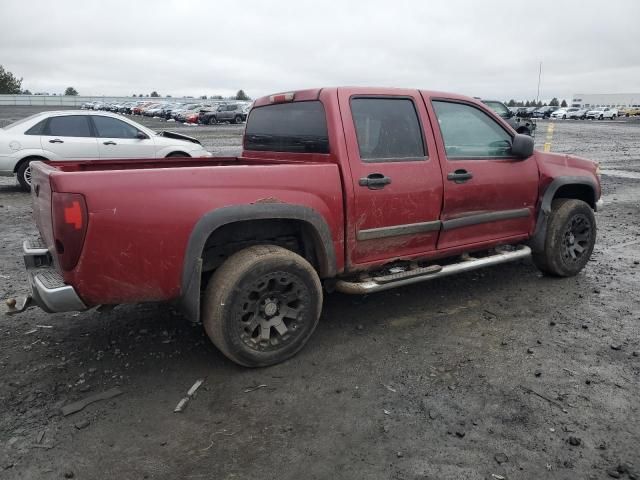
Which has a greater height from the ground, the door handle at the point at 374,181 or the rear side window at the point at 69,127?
the rear side window at the point at 69,127

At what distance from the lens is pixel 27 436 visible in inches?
110

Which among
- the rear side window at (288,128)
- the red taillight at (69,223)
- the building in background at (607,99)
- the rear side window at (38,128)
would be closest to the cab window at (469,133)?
the rear side window at (288,128)

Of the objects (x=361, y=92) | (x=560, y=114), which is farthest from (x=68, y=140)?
(x=560, y=114)

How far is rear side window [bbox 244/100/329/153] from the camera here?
3.93 meters

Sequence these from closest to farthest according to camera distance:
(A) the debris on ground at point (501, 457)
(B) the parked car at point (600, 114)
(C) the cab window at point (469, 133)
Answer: (A) the debris on ground at point (501, 457) < (C) the cab window at point (469, 133) < (B) the parked car at point (600, 114)

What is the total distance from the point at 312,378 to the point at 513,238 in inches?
102

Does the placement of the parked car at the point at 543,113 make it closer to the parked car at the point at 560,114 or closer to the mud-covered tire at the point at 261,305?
the parked car at the point at 560,114

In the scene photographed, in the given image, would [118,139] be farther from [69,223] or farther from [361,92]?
[69,223]

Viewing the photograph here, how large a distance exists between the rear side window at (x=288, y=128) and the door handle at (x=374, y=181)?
0.36 meters

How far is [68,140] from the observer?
398 inches

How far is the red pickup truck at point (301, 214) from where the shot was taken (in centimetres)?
298

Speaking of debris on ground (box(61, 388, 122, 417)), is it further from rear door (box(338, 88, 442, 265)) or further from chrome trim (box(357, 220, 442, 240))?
chrome trim (box(357, 220, 442, 240))

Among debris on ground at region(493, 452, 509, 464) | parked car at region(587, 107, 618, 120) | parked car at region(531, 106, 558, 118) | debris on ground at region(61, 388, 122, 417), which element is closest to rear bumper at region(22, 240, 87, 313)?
debris on ground at region(61, 388, 122, 417)

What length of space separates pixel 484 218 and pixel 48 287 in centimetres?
345
